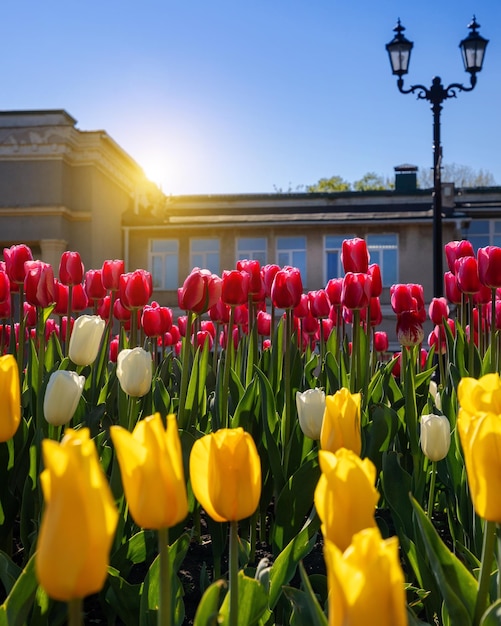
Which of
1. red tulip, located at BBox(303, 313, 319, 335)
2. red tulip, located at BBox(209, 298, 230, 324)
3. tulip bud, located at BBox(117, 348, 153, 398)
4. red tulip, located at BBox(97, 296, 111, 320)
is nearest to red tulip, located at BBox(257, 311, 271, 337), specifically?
red tulip, located at BBox(303, 313, 319, 335)

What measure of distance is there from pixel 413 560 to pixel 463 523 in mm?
307

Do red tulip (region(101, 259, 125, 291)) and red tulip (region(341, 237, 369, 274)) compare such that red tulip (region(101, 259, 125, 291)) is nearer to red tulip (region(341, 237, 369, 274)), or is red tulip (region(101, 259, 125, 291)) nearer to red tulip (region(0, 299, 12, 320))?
red tulip (region(0, 299, 12, 320))

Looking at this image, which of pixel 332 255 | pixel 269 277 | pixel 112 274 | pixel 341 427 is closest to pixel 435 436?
pixel 341 427

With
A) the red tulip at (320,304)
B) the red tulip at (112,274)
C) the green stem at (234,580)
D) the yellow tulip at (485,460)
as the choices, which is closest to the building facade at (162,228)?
the red tulip at (320,304)

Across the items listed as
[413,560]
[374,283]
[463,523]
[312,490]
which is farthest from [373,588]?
[374,283]

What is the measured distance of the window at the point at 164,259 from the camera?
78.1ft

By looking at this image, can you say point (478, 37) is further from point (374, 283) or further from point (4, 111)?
point (4, 111)

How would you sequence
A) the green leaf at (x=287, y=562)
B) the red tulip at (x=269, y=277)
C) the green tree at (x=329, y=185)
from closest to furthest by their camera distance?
the green leaf at (x=287, y=562) < the red tulip at (x=269, y=277) < the green tree at (x=329, y=185)

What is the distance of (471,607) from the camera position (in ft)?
3.81

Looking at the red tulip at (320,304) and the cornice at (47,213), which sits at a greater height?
the cornice at (47,213)

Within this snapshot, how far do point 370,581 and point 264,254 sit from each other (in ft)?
75.4

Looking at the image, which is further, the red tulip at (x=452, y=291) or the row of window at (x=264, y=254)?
the row of window at (x=264, y=254)

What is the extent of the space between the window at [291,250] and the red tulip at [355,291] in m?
20.9

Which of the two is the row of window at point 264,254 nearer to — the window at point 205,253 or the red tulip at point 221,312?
the window at point 205,253
